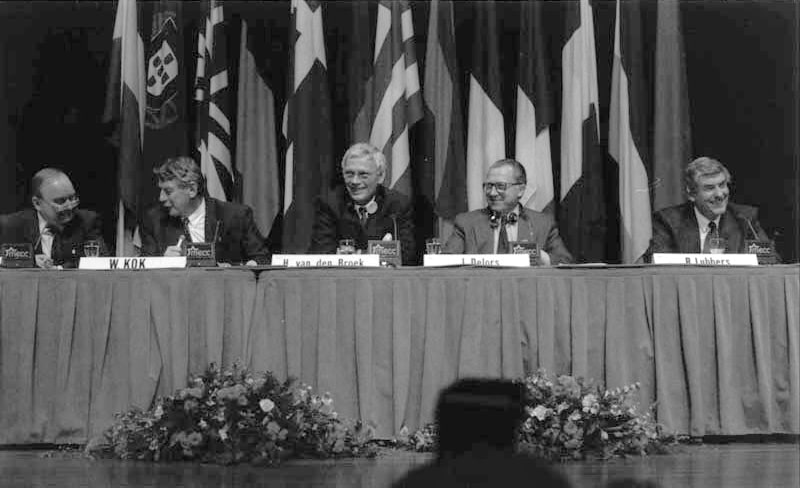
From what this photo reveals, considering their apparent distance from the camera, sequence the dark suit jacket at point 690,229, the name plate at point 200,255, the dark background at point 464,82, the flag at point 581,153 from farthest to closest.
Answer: the dark background at point 464,82, the flag at point 581,153, the dark suit jacket at point 690,229, the name plate at point 200,255

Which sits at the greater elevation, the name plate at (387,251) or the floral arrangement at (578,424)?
the name plate at (387,251)

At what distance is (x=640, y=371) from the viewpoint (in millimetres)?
4645

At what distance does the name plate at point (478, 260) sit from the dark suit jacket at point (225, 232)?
49.9 inches

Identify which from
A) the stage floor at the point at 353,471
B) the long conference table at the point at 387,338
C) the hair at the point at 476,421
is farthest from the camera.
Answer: the long conference table at the point at 387,338

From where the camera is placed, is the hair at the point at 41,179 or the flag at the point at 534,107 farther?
the flag at the point at 534,107

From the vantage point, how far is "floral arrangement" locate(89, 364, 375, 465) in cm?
429

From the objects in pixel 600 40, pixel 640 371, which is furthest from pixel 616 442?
pixel 600 40

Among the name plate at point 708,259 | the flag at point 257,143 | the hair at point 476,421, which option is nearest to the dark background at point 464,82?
the flag at point 257,143

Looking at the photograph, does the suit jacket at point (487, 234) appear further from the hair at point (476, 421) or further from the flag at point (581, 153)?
the hair at point (476, 421)

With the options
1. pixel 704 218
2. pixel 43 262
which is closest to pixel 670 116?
pixel 704 218

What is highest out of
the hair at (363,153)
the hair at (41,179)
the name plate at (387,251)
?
the hair at (363,153)

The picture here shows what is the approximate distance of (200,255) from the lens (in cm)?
486

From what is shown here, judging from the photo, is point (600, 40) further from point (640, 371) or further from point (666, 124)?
point (640, 371)

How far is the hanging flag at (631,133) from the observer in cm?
684
